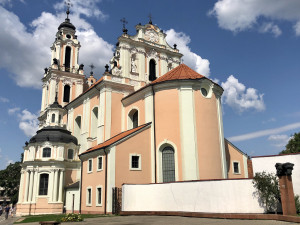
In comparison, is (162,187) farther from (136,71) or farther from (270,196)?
(136,71)

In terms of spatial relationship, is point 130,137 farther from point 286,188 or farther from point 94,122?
point 286,188

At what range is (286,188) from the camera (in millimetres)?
13773

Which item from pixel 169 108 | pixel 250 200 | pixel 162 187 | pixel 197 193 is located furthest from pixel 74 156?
pixel 250 200

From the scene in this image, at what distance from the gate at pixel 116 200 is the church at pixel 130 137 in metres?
0.31

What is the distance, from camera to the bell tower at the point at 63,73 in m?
43.6

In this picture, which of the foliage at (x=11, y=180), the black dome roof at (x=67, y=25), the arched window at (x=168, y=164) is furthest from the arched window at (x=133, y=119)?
the foliage at (x=11, y=180)

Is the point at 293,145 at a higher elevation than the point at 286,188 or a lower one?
higher

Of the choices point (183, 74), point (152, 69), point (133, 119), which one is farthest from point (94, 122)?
point (183, 74)

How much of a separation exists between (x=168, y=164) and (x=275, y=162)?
30.4 feet

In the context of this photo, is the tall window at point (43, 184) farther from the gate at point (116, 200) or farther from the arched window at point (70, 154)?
the gate at point (116, 200)

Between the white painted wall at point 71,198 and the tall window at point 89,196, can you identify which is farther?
the white painted wall at point 71,198

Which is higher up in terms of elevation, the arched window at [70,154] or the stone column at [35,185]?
the arched window at [70,154]

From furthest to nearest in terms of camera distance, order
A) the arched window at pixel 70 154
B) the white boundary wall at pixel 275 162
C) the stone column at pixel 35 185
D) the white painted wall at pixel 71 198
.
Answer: the arched window at pixel 70 154 → the stone column at pixel 35 185 → the white painted wall at pixel 71 198 → the white boundary wall at pixel 275 162

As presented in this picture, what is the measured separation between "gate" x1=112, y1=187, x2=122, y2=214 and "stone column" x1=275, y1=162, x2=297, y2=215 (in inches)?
451
